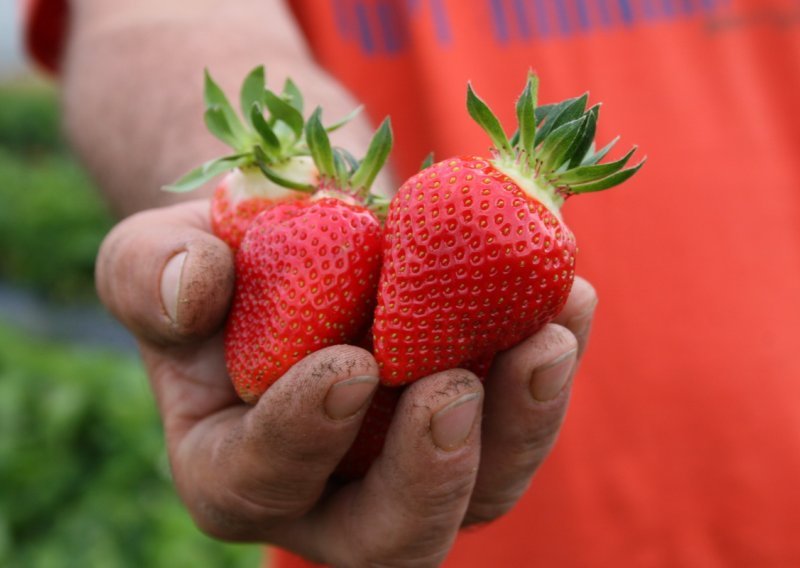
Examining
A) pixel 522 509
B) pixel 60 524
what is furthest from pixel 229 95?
pixel 60 524

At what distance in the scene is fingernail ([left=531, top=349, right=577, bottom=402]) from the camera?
111cm

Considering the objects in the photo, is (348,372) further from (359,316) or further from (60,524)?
(60,524)

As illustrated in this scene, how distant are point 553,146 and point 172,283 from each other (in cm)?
51

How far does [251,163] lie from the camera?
1251 mm

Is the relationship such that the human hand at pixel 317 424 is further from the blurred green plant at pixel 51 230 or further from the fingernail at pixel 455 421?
the blurred green plant at pixel 51 230

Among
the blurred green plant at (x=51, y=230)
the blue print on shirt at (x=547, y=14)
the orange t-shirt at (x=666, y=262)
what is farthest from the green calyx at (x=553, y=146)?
the blurred green plant at (x=51, y=230)

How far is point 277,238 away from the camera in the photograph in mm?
1155

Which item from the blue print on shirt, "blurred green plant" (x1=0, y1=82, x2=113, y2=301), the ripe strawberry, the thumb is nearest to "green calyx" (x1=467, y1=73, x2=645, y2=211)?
the ripe strawberry

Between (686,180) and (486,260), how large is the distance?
874 mm

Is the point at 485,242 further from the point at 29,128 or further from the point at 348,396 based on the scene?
the point at 29,128

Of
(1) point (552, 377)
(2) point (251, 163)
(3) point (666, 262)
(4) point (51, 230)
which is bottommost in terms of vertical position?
(4) point (51, 230)

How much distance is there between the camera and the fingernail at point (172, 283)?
1157 millimetres

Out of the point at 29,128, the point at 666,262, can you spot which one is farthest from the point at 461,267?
the point at 29,128

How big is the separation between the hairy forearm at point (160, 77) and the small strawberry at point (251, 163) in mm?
366
